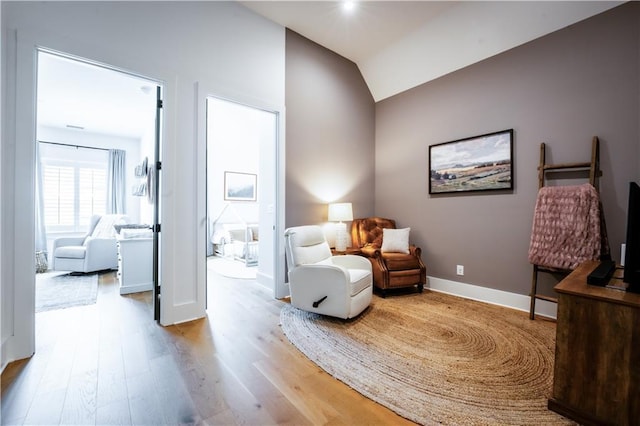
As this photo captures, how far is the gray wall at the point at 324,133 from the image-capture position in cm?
356

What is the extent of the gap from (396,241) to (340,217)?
831 millimetres

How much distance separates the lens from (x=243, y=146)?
7.26 metres

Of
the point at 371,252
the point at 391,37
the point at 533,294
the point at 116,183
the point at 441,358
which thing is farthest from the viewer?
the point at 116,183

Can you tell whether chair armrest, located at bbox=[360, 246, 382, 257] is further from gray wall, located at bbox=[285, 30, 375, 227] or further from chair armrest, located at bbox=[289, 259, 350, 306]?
chair armrest, located at bbox=[289, 259, 350, 306]

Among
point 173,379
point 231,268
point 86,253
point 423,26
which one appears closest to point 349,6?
point 423,26

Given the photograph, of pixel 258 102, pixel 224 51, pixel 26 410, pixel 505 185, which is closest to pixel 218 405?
pixel 26 410

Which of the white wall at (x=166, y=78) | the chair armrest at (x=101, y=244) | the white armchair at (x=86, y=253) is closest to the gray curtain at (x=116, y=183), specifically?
the white armchair at (x=86, y=253)

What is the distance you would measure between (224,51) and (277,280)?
2650mm

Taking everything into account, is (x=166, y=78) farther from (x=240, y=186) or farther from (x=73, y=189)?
(x=73, y=189)

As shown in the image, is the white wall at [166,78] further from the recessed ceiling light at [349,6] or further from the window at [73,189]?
the window at [73,189]

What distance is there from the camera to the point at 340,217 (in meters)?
3.67

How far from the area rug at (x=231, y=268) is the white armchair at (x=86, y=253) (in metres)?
1.65

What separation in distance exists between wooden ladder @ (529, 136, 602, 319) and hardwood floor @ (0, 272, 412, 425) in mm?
2225

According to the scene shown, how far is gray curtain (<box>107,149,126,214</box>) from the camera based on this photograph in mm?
6281
